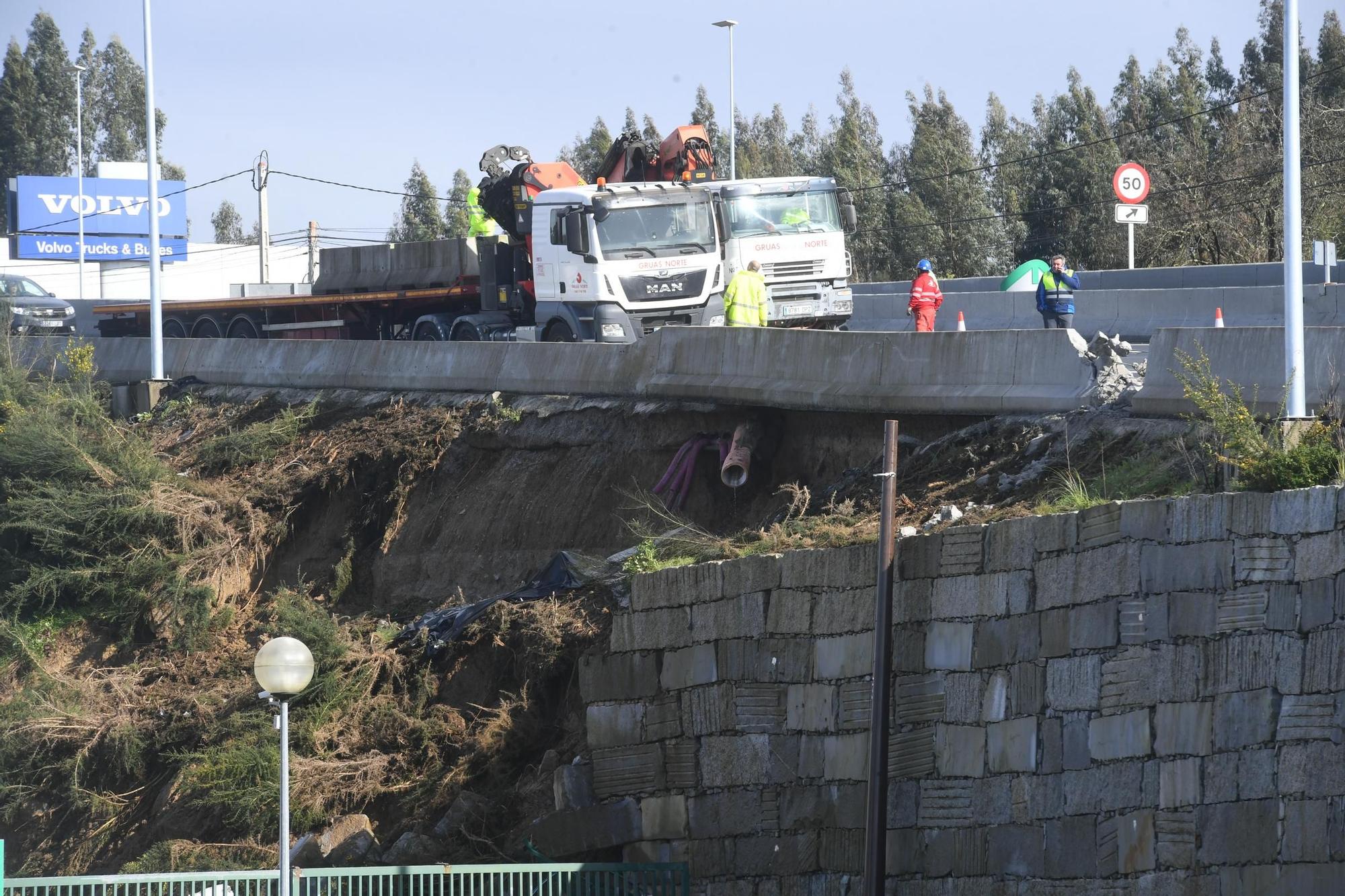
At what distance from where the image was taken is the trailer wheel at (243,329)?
1264 inches

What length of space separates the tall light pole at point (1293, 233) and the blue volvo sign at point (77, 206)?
211ft

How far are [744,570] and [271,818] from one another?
5.61 metres

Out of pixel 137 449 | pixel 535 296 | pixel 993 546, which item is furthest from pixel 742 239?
pixel 993 546

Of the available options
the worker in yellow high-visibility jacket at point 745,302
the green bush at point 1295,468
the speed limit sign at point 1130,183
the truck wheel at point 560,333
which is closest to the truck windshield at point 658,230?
the truck wheel at point 560,333

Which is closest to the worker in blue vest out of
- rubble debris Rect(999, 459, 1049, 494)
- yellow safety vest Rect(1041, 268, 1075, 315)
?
yellow safety vest Rect(1041, 268, 1075, 315)

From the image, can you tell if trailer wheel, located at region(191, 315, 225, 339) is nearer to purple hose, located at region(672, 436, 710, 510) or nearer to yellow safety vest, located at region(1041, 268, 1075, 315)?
purple hose, located at region(672, 436, 710, 510)

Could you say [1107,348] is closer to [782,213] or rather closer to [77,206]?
[782,213]

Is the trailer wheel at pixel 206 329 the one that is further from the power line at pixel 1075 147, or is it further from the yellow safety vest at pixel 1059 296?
the power line at pixel 1075 147

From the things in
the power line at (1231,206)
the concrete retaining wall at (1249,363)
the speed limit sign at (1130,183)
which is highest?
the power line at (1231,206)

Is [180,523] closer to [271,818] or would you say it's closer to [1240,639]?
[271,818]

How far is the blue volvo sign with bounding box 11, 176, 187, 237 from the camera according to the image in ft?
229

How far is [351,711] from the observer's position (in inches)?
615

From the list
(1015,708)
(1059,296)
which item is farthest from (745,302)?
(1015,708)

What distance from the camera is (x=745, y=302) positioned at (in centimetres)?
1988
